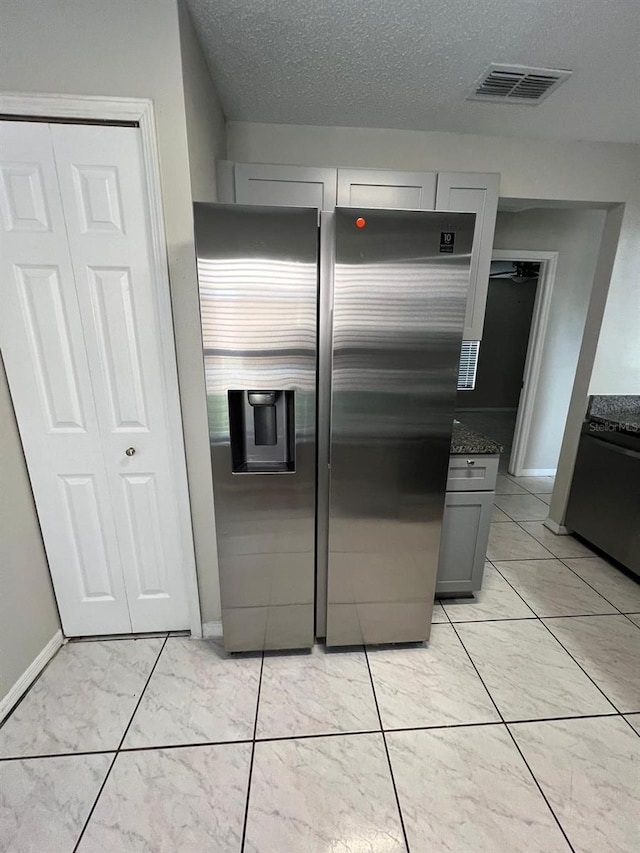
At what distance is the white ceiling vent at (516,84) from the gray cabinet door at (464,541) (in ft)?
6.26

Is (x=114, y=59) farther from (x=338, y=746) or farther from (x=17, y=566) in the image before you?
(x=338, y=746)

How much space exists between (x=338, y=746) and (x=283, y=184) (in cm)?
241

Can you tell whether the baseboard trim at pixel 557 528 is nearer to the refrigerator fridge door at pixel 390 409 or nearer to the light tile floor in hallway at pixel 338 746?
the light tile floor in hallway at pixel 338 746

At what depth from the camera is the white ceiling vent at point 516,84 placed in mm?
1510

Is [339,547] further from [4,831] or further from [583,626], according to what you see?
[583,626]

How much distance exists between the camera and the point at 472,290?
1939 mm

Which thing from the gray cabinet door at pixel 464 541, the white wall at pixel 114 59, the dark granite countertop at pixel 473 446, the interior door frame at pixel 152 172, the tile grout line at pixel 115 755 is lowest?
the tile grout line at pixel 115 755

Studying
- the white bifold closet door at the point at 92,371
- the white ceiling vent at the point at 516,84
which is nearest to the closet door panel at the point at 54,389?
the white bifold closet door at the point at 92,371

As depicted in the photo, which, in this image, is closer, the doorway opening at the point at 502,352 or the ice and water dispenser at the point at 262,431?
the ice and water dispenser at the point at 262,431

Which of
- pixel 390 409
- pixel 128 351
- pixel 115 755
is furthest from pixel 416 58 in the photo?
pixel 115 755

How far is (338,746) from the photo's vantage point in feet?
4.31

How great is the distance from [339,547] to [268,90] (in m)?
2.16

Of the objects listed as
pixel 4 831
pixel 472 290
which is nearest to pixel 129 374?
pixel 4 831

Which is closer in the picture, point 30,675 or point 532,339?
point 30,675
